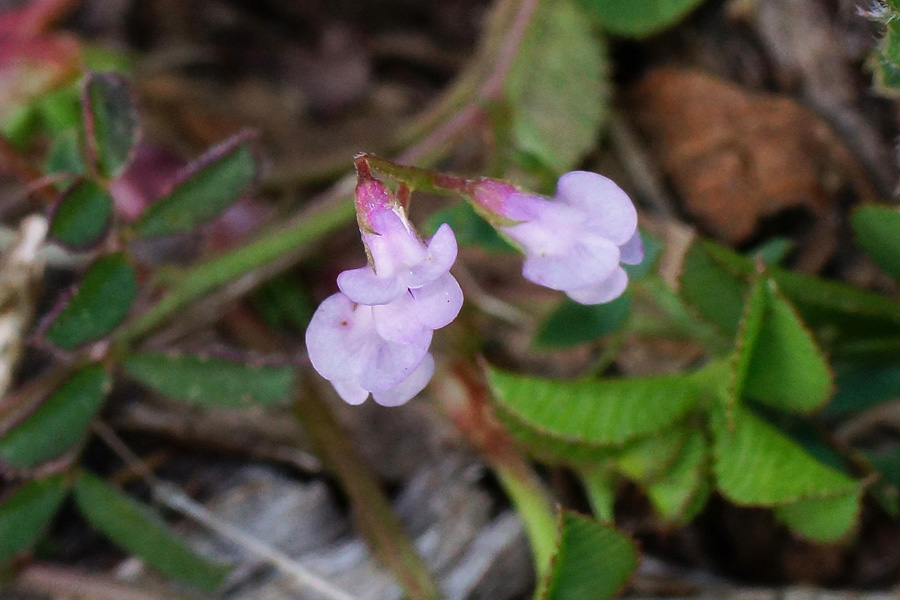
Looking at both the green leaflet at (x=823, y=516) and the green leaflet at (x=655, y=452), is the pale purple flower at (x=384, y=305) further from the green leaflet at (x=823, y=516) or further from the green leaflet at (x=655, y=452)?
the green leaflet at (x=823, y=516)

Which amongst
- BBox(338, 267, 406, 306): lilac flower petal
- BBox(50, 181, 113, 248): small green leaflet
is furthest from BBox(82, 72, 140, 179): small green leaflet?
BBox(338, 267, 406, 306): lilac flower petal

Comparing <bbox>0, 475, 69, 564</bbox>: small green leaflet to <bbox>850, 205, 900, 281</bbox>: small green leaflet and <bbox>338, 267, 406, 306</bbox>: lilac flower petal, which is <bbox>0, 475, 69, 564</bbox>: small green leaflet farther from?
<bbox>850, 205, 900, 281</bbox>: small green leaflet

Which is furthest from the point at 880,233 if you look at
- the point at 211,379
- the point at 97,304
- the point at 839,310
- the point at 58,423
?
the point at 58,423

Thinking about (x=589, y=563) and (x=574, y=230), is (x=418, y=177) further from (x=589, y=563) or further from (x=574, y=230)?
(x=589, y=563)

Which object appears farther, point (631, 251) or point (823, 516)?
point (823, 516)

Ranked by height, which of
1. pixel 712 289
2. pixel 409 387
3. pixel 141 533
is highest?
pixel 409 387

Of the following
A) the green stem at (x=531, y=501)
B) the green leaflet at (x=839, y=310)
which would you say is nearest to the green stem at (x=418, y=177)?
the green leaflet at (x=839, y=310)

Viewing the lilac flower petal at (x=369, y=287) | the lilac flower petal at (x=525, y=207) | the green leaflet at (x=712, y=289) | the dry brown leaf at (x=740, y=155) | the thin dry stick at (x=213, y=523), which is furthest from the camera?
the dry brown leaf at (x=740, y=155)
